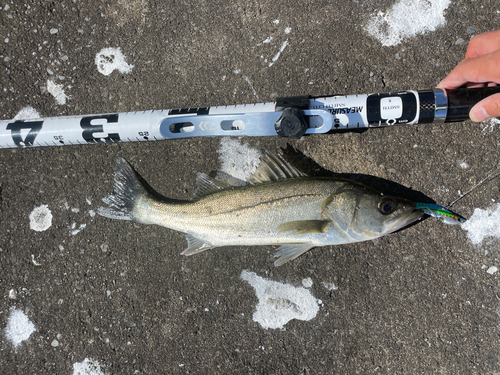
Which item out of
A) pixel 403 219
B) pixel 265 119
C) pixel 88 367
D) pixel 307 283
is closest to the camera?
pixel 403 219

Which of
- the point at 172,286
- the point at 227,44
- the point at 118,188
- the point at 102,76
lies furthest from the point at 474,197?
the point at 102,76

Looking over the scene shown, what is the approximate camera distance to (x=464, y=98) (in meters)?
2.29

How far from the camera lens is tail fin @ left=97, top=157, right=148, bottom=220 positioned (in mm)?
2752

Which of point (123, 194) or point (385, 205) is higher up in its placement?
point (123, 194)

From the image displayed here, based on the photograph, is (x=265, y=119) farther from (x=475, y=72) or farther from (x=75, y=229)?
(x=75, y=229)

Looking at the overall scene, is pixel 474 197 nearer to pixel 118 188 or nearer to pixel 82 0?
pixel 118 188

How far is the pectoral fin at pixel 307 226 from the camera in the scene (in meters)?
→ 2.35

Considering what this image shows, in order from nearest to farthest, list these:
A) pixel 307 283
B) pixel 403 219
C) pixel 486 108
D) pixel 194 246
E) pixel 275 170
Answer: pixel 486 108
pixel 403 219
pixel 275 170
pixel 194 246
pixel 307 283

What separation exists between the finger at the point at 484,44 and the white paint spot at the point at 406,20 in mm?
369

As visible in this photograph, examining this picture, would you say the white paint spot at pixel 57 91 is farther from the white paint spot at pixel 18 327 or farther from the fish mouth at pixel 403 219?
the fish mouth at pixel 403 219

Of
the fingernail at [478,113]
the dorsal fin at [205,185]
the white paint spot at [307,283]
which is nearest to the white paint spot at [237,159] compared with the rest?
the dorsal fin at [205,185]

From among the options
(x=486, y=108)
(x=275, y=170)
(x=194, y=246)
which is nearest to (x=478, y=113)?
(x=486, y=108)

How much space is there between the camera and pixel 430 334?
2680 mm

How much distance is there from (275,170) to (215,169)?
0.66 meters
